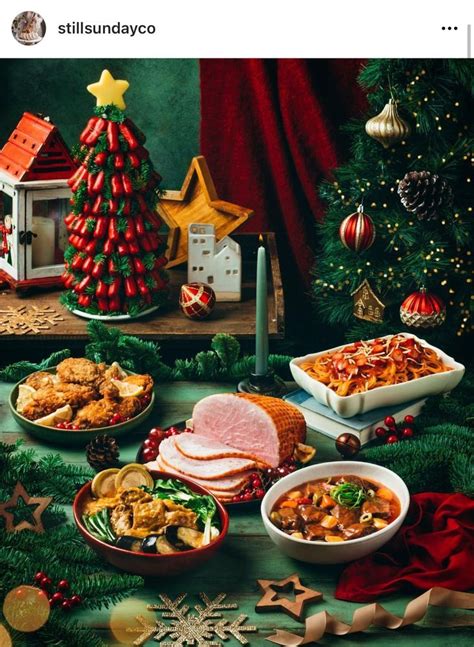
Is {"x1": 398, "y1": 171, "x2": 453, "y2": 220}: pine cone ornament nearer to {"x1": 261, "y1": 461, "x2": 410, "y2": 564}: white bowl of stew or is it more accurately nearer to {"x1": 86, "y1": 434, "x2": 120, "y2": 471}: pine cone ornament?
{"x1": 261, "y1": 461, "x2": 410, "y2": 564}: white bowl of stew

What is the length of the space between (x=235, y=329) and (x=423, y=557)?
0.97 meters

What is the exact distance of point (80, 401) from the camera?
6.27 ft

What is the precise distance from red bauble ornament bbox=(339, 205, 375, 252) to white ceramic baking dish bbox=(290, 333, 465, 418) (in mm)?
397

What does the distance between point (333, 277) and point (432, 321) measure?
0.30 m

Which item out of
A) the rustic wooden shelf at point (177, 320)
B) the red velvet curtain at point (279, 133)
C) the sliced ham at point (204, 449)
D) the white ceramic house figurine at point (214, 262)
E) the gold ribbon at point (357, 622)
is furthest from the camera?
the red velvet curtain at point (279, 133)

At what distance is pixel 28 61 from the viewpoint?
2777mm

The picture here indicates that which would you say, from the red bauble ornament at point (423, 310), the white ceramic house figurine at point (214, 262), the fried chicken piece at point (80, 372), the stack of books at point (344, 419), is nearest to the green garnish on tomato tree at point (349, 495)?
the stack of books at point (344, 419)

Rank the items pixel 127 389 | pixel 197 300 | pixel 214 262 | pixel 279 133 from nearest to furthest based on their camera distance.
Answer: pixel 127 389, pixel 197 300, pixel 214 262, pixel 279 133

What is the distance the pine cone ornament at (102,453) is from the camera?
1.76 metres

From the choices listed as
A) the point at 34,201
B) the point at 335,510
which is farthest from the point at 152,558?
the point at 34,201

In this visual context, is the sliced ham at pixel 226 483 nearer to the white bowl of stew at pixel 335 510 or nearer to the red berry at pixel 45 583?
the white bowl of stew at pixel 335 510

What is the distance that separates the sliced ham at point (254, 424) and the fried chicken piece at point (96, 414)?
0.18 meters

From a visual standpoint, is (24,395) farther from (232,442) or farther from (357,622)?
(357,622)

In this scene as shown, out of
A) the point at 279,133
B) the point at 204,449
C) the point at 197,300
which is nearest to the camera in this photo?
the point at 204,449
